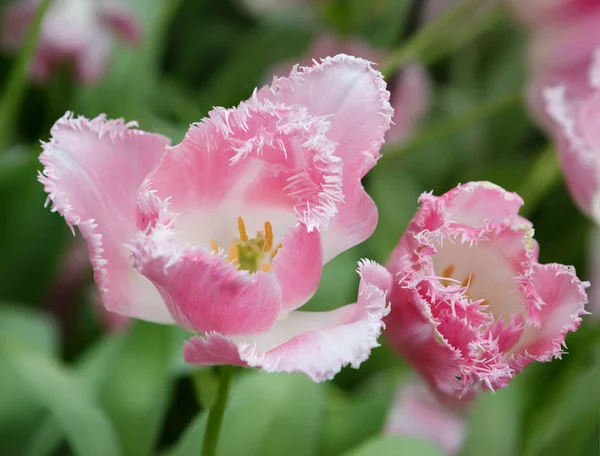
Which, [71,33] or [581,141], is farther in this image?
[71,33]

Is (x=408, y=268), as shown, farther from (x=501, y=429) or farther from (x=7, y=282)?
(x=7, y=282)

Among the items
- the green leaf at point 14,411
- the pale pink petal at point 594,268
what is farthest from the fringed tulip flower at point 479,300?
the pale pink petal at point 594,268

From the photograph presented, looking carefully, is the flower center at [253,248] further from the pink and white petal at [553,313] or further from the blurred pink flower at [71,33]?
the blurred pink flower at [71,33]

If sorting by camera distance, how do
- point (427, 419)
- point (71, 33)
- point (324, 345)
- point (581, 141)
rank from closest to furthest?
point (324, 345) < point (581, 141) < point (427, 419) < point (71, 33)

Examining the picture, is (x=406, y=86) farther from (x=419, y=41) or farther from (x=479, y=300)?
(x=479, y=300)

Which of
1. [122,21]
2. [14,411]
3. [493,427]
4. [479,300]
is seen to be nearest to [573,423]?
[493,427]

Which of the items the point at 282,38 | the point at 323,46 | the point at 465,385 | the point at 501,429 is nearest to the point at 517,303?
the point at 465,385

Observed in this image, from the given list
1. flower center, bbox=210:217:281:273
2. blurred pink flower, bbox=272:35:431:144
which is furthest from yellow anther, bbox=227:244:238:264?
blurred pink flower, bbox=272:35:431:144
